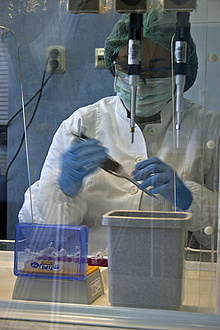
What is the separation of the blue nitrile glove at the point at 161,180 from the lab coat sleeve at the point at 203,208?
0.04ft

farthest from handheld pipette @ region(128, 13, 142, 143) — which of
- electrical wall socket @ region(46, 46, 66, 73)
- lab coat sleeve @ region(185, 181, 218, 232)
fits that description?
lab coat sleeve @ region(185, 181, 218, 232)

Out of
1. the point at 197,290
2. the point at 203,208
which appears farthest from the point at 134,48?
the point at 197,290

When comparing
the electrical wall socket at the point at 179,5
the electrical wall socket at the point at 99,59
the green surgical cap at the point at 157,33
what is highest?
the electrical wall socket at the point at 179,5

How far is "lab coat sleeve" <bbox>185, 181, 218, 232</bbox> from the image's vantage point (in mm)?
785

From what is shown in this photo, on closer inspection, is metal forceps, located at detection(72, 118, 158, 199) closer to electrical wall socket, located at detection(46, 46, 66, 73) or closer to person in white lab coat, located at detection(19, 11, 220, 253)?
person in white lab coat, located at detection(19, 11, 220, 253)

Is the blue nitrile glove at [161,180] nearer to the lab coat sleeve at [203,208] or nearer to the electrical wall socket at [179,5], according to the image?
the lab coat sleeve at [203,208]

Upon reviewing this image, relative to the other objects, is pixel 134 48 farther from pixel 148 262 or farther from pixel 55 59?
pixel 148 262

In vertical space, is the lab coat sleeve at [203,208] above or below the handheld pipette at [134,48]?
below

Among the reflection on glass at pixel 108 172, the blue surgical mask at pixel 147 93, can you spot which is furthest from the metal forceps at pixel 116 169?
the blue surgical mask at pixel 147 93

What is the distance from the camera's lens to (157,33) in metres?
0.80

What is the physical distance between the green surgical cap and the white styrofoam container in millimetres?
272

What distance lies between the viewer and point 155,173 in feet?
2.68

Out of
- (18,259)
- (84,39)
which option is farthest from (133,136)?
(18,259)

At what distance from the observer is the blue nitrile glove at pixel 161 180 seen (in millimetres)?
805
